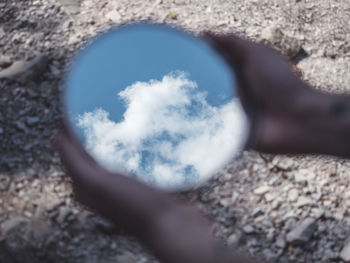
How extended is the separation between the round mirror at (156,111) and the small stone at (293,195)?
0.19 m

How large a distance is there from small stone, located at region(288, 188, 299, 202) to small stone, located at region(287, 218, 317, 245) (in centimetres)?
8

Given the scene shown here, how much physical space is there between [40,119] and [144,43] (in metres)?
0.37

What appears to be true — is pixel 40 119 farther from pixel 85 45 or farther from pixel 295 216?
pixel 295 216

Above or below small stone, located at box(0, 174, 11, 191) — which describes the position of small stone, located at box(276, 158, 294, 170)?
below

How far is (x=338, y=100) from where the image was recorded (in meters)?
1.08

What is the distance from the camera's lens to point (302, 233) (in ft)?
3.40

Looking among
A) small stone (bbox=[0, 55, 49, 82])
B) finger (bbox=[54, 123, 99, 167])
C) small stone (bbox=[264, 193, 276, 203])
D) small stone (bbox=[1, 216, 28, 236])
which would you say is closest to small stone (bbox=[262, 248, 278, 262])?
small stone (bbox=[264, 193, 276, 203])

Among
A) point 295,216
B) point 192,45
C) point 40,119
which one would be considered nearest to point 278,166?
point 295,216

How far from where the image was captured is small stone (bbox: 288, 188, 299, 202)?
112 cm

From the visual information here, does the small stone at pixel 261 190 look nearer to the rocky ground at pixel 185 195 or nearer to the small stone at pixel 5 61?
the rocky ground at pixel 185 195

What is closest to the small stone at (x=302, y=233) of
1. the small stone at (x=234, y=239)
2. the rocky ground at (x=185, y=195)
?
the rocky ground at (x=185, y=195)

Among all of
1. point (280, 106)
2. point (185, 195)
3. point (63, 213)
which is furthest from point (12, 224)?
point (280, 106)

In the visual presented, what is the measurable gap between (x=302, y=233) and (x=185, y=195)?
0.98ft

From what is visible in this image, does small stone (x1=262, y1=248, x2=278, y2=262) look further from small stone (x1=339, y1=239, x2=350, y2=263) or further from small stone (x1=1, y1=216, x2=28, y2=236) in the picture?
small stone (x1=1, y1=216, x2=28, y2=236)
